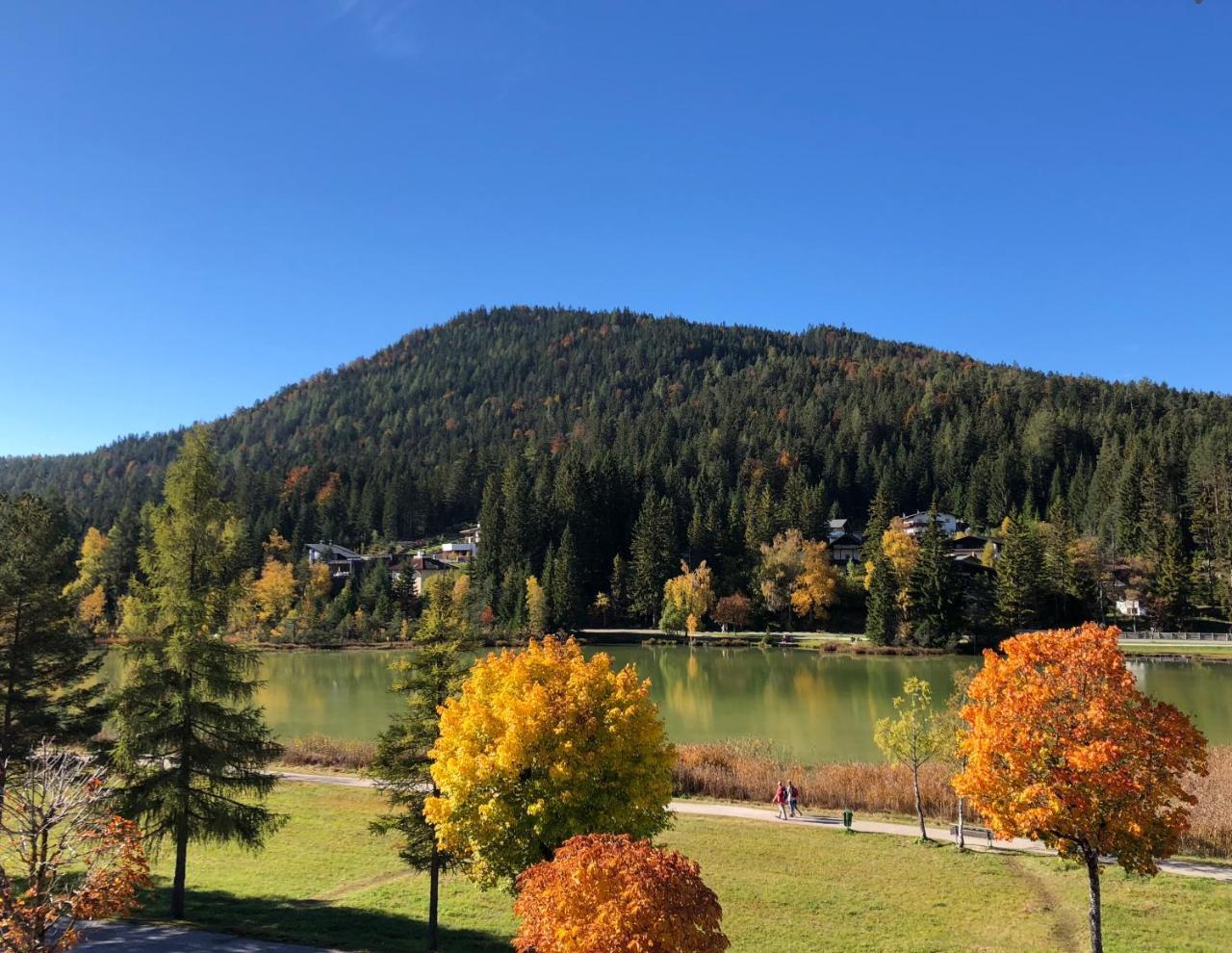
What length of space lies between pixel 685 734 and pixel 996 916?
22983mm

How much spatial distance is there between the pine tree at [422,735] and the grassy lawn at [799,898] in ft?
5.45

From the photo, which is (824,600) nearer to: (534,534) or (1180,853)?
(534,534)

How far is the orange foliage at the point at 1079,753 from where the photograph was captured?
41.0 feet

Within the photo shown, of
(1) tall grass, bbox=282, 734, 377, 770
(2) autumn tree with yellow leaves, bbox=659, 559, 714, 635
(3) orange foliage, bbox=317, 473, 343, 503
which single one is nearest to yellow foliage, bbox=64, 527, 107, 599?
(3) orange foliage, bbox=317, 473, 343, 503

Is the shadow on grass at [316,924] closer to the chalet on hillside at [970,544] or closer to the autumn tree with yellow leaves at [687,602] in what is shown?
the autumn tree with yellow leaves at [687,602]

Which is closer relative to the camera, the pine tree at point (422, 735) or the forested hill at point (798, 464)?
the pine tree at point (422, 735)

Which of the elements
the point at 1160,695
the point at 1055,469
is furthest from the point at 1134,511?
the point at 1160,695

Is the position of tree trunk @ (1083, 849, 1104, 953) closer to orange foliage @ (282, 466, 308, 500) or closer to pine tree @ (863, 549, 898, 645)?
pine tree @ (863, 549, 898, 645)

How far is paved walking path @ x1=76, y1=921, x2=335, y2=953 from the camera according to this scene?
554 inches

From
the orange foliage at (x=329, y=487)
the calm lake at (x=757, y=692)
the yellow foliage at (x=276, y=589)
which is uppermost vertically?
the orange foliage at (x=329, y=487)

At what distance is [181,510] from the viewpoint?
16953 millimetres

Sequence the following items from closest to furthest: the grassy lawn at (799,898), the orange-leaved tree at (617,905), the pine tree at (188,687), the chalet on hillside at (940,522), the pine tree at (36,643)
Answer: the orange-leaved tree at (617,905), the grassy lawn at (799,898), the pine tree at (188,687), the pine tree at (36,643), the chalet on hillside at (940,522)

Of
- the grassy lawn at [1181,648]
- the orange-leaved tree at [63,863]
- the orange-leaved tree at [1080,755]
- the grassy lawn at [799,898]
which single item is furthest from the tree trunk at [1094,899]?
the grassy lawn at [1181,648]

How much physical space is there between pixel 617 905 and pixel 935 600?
7229 centimetres
